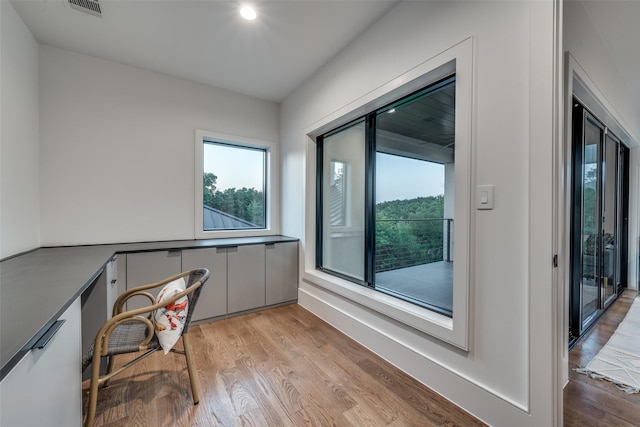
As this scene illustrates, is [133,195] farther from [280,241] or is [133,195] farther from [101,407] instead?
[101,407]

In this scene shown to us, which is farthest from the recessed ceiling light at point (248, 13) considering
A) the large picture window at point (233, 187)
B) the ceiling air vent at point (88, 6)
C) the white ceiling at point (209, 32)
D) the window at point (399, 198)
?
the large picture window at point (233, 187)

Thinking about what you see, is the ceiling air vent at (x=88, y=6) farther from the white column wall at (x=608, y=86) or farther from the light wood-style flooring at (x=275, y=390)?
the white column wall at (x=608, y=86)

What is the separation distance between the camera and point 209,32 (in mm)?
2301

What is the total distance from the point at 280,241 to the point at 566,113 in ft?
8.97

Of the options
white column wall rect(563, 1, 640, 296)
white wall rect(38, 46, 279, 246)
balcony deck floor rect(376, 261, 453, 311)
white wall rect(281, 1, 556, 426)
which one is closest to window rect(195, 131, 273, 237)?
white wall rect(38, 46, 279, 246)

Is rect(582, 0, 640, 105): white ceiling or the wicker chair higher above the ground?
rect(582, 0, 640, 105): white ceiling

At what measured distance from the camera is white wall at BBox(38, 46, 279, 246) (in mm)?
2516

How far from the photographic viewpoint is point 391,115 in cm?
235

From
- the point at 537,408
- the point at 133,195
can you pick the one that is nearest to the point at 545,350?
the point at 537,408

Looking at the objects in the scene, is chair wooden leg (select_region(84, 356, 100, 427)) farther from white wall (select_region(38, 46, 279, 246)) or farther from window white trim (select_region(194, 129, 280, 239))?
window white trim (select_region(194, 129, 280, 239))

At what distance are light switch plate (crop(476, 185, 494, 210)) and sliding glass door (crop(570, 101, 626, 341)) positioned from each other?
1403 millimetres

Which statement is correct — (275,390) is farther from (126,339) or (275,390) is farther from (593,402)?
(593,402)

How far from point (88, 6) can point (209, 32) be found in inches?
34.1

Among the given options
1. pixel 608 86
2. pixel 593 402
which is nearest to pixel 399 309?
pixel 593 402
